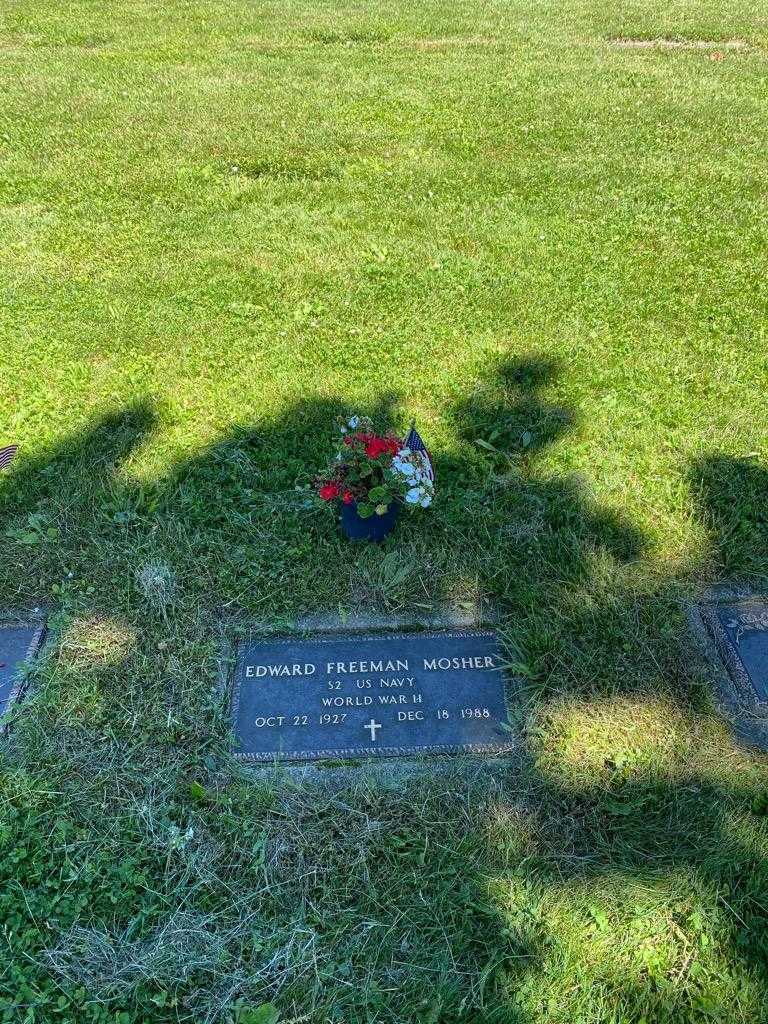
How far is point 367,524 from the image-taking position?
3.67 m

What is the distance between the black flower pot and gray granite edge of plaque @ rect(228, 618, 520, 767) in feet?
1.62

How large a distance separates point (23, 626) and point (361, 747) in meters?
1.84

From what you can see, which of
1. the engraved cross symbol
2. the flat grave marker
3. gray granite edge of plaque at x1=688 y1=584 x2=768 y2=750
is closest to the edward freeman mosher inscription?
the engraved cross symbol

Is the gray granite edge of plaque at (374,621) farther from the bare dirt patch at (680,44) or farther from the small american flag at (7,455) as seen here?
the bare dirt patch at (680,44)

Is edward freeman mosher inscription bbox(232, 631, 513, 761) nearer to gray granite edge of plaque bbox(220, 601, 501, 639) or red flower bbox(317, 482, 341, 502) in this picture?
gray granite edge of plaque bbox(220, 601, 501, 639)

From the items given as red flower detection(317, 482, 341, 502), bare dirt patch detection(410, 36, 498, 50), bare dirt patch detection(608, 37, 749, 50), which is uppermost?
bare dirt patch detection(608, 37, 749, 50)

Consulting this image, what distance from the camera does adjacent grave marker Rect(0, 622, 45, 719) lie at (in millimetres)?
3205

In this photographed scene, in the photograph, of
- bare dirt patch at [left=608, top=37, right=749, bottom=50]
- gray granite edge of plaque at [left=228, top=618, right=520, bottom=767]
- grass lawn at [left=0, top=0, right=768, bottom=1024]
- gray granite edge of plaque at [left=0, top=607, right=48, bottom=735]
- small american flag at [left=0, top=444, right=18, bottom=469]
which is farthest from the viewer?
bare dirt patch at [left=608, top=37, right=749, bottom=50]

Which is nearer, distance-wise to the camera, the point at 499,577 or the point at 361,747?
the point at 361,747

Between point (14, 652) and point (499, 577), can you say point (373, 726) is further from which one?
point (14, 652)

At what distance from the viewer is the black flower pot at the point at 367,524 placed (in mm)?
3652

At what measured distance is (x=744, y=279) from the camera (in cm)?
560

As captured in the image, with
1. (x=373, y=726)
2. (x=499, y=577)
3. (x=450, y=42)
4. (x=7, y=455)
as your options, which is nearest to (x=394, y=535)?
(x=499, y=577)

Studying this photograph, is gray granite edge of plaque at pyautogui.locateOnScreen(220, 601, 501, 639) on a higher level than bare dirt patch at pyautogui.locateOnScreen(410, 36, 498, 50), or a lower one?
lower
